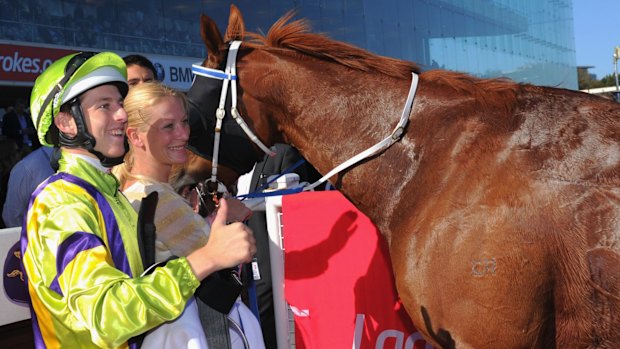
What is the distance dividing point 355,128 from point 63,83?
1234 mm

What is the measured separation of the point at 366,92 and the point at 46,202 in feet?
4.54

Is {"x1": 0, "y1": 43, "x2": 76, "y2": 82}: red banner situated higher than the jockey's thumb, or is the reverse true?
{"x1": 0, "y1": 43, "x2": 76, "y2": 82}: red banner

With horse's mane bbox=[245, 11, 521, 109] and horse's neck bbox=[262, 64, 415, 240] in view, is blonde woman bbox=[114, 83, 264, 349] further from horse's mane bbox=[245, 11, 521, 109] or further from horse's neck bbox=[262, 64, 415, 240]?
horse's mane bbox=[245, 11, 521, 109]

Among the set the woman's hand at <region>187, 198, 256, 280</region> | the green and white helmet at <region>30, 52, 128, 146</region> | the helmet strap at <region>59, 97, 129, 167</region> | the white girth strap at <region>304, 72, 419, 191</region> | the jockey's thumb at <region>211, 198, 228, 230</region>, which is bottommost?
the woman's hand at <region>187, 198, 256, 280</region>

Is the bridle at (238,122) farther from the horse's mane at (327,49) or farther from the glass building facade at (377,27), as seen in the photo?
the glass building facade at (377,27)

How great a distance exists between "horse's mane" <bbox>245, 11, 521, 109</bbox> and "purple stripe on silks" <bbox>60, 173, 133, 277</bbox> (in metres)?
1.26

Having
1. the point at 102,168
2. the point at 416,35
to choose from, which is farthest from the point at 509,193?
the point at 416,35

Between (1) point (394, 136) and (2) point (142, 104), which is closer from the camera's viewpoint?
(2) point (142, 104)

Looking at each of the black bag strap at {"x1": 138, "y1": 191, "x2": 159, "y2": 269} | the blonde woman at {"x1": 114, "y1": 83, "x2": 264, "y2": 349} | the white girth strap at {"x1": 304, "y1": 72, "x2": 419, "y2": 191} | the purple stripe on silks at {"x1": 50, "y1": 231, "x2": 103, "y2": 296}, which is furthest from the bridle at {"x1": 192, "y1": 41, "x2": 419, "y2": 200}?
the purple stripe on silks at {"x1": 50, "y1": 231, "x2": 103, "y2": 296}

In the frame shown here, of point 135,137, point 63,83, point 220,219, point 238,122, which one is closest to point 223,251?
point 220,219

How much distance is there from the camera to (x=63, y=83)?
159 cm

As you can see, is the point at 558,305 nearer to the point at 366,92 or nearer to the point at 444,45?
the point at 366,92

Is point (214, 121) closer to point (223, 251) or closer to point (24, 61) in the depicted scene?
point (223, 251)

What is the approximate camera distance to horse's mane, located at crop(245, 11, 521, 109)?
2.39m
